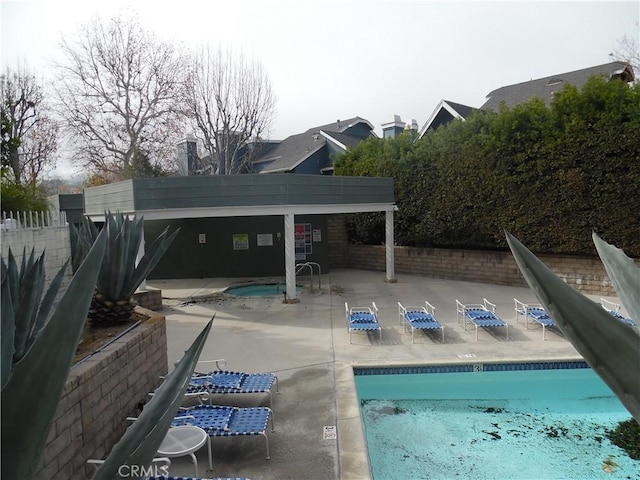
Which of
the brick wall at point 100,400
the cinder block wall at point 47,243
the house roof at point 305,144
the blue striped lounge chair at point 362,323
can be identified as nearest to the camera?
the brick wall at point 100,400

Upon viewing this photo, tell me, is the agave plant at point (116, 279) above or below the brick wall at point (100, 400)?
above

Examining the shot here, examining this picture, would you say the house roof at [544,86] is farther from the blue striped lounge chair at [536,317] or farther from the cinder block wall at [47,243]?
the cinder block wall at [47,243]

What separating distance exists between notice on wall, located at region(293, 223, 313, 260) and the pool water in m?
2.20

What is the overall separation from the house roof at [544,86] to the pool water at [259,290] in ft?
47.2

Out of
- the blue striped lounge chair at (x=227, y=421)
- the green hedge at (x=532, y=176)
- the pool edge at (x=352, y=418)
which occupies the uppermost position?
the green hedge at (x=532, y=176)

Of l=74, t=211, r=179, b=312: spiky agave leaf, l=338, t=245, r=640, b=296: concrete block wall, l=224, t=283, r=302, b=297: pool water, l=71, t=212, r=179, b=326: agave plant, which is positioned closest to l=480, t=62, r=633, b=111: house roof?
l=338, t=245, r=640, b=296: concrete block wall

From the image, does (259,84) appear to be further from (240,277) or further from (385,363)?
(385,363)

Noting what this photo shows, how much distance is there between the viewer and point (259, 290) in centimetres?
1492

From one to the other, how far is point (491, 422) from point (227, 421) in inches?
147

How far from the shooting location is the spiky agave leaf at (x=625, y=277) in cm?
151

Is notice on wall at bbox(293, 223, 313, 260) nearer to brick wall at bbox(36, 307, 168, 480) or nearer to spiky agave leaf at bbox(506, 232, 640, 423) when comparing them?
brick wall at bbox(36, 307, 168, 480)

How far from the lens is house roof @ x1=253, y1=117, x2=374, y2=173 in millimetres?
29188

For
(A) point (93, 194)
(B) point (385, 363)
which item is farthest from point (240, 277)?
(B) point (385, 363)

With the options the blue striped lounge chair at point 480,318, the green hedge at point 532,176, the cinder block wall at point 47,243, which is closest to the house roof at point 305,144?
the green hedge at point 532,176
